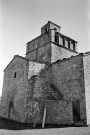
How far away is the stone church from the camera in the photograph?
1513cm

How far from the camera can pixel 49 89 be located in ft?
58.3

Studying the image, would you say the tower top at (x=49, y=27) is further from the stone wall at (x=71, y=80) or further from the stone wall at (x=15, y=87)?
the stone wall at (x=71, y=80)

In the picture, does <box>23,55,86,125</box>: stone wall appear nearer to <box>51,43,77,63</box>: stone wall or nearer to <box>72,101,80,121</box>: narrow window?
<box>72,101,80,121</box>: narrow window

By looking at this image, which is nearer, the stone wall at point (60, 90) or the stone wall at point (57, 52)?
the stone wall at point (60, 90)

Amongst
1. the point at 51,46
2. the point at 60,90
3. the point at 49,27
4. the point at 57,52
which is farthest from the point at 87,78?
the point at 49,27

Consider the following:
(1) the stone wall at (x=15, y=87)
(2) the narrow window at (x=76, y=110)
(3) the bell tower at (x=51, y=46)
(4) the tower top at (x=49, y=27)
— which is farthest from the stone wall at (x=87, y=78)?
(4) the tower top at (x=49, y=27)

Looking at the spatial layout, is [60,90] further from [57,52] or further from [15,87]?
[57,52]

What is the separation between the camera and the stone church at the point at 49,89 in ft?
49.6

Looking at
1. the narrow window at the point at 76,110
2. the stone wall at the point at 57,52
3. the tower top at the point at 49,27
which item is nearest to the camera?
the narrow window at the point at 76,110

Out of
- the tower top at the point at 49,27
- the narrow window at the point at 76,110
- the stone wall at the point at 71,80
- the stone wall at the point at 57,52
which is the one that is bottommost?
the narrow window at the point at 76,110

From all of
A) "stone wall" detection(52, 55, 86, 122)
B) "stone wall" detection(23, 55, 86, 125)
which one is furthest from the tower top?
"stone wall" detection(52, 55, 86, 122)

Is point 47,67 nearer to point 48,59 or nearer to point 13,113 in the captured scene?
point 48,59

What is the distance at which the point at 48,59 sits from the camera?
21.7 meters

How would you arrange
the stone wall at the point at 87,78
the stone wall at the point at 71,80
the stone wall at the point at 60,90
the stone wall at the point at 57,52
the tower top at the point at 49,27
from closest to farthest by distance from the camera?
the stone wall at the point at 87,78 < the stone wall at the point at 60,90 < the stone wall at the point at 71,80 < the stone wall at the point at 57,52 < the tower top at the point at 49,27
